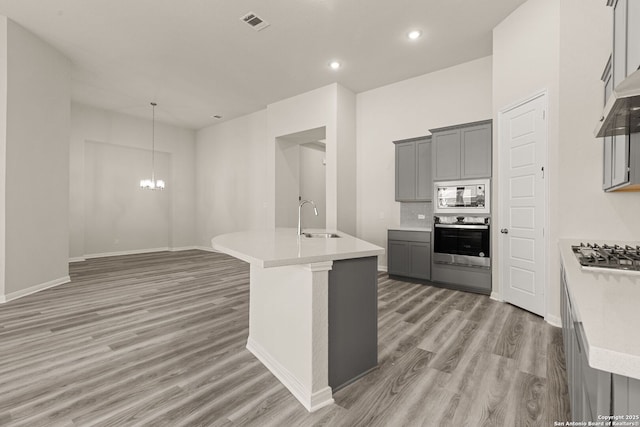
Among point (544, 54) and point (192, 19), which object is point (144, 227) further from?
point (544, 54)

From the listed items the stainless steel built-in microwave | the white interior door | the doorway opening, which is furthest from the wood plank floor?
the doorway opening

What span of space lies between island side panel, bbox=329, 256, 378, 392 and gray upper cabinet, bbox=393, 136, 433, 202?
2.96 metres

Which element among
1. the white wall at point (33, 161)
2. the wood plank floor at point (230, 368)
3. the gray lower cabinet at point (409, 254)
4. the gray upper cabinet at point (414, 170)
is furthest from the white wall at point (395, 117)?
the white wall at point (33, 161)

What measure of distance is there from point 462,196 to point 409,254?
3.96 ft

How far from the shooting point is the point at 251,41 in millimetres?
4160

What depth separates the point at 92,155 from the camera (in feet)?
23.4

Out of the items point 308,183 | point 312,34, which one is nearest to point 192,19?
point 312,34

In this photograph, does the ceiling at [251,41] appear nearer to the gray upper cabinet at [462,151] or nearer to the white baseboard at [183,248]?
the gray upper cabinet at [462,151]

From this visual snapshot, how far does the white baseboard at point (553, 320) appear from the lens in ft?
9.64

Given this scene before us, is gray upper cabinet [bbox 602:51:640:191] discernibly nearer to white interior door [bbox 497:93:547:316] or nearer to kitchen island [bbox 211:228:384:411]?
white interior door [bbox 497:93:547:316]

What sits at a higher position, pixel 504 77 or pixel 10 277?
pixel 504 77

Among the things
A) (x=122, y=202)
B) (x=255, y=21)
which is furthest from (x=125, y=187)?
Result: (x=255, y=21)

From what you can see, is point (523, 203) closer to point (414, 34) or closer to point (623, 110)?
point (623, 110)

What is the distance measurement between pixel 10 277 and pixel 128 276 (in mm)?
1564
